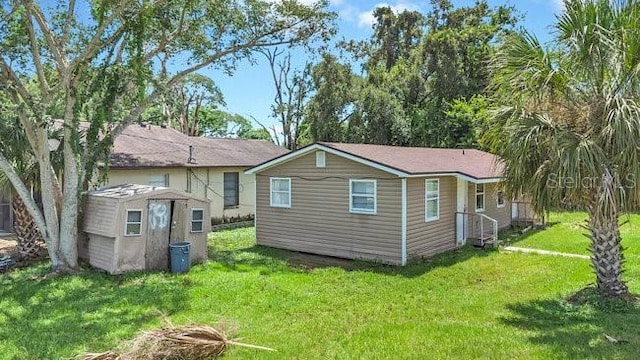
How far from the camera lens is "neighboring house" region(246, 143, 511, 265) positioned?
1217cm

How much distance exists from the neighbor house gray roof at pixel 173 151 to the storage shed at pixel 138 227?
4.77 metres

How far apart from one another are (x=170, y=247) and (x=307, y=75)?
99.2 ft

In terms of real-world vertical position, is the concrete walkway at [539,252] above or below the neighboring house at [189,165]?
below

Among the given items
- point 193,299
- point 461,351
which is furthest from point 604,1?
point 193,299

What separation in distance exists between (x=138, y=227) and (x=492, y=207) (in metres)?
11.9

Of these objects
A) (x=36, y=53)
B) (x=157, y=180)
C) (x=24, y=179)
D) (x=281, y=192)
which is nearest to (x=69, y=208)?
(x=24, y=179)

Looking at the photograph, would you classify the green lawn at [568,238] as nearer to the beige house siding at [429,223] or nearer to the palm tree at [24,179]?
the beige house siding at [429,223]

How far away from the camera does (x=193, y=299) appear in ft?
29.0

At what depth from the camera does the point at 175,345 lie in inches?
231

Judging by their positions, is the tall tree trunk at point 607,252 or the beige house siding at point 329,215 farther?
the beige house siding at point 329,215

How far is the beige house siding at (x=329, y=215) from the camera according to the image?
481 inches

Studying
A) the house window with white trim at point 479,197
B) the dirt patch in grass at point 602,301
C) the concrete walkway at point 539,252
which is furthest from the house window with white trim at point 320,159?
the dirt patch in grass at point 602,301

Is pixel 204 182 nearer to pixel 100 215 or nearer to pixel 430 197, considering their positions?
pixel 100 215

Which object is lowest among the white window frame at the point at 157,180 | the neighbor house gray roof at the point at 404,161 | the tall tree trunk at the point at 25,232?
the tall tree trunk at the point at 25,232
